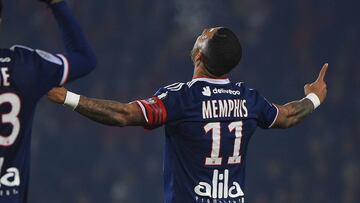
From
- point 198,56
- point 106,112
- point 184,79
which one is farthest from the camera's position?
point 184,79

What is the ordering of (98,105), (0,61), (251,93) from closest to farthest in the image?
(0,61), (98,105), (251,93)

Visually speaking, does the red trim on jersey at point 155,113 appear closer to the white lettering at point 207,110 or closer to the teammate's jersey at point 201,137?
the teammate's jersey at point 201,137

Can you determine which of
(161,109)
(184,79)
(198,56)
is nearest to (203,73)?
(198,56)

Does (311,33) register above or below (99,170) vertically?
above

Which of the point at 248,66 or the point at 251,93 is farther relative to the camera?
the point at 248,66

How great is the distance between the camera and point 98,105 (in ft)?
11.9

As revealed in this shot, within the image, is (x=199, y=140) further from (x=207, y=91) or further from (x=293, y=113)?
(x=293, y=113)

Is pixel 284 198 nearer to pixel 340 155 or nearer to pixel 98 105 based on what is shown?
pixel 340 155

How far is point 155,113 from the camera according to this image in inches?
143

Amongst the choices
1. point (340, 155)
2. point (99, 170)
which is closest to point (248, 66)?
point (340, 155)

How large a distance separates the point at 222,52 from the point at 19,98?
120cm

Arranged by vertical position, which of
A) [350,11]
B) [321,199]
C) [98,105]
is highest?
[350,11]

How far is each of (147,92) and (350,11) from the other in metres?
2.10

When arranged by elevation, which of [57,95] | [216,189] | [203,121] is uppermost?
[57,95]
